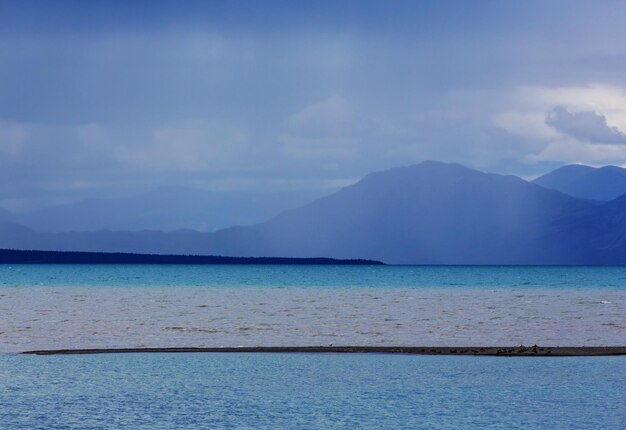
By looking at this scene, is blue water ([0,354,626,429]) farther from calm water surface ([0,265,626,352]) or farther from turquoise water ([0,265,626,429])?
calm water surface ([0,265,626,352])

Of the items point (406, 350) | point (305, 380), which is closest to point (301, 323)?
point (406, 350)

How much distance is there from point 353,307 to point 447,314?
39.4 ft

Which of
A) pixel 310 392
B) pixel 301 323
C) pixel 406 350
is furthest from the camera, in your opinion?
pixel 301 323

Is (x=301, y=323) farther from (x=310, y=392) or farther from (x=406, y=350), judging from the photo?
(x=310, y=392)

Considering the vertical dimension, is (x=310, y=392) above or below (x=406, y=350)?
below

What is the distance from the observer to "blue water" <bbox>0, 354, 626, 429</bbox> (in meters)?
24.6

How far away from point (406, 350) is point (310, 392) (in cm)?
1292

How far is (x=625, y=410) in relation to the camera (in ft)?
85.9

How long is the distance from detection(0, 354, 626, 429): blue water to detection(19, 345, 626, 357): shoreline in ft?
5.12

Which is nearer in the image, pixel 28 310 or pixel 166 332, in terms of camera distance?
pixel 166 332

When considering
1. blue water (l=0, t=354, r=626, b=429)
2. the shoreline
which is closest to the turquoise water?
blue water (l=0, t=354, r=626, b=429)

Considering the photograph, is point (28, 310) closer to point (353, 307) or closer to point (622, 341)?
point (353, 307)

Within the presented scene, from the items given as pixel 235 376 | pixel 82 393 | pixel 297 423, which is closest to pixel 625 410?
pixel 297 423

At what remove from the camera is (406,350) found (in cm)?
4159
